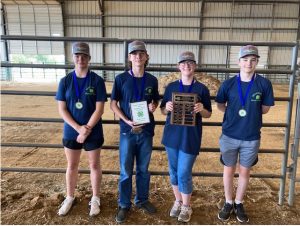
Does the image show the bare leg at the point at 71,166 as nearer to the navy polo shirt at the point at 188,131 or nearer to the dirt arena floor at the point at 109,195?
the dirt arena floor at the point at 109,195

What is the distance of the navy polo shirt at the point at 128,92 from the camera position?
2732 millimetres

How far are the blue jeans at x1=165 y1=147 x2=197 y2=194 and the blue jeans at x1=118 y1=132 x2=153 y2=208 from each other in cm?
24

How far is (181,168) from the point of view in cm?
278

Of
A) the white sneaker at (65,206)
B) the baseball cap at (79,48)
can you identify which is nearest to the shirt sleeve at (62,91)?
the baseball cap at (79,48)

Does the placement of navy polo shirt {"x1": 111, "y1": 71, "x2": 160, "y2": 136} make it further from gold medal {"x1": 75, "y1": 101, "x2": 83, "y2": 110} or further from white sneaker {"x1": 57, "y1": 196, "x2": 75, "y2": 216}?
white sneaker {"x1": 57, "y1": 196, "x2": 75, "y2": 216}

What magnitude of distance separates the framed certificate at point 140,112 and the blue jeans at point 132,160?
0.15 metres

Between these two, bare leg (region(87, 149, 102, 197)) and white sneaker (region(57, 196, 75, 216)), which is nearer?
bare leg (region(87, 149, 102, 197))

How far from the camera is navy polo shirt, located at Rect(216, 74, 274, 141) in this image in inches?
105

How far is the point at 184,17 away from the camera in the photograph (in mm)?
19203

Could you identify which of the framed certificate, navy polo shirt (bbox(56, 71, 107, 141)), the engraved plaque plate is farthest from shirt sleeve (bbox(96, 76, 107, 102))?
the engraved plaque plate

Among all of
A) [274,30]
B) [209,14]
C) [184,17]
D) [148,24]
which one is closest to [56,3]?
[148,24]

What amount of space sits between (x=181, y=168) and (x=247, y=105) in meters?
0.87

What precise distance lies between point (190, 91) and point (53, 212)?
194cm

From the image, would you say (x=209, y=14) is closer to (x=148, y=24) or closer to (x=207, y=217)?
(x=148, y=24)
